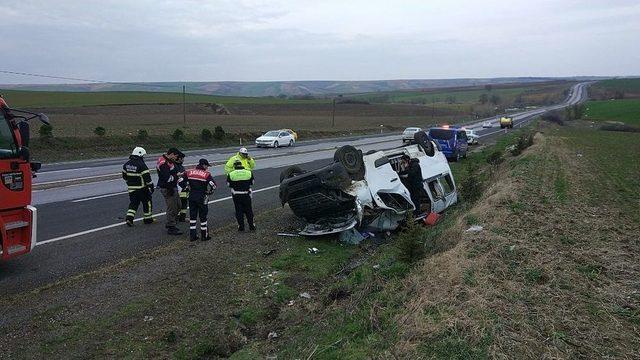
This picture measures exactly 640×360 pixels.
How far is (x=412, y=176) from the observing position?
35.9ft

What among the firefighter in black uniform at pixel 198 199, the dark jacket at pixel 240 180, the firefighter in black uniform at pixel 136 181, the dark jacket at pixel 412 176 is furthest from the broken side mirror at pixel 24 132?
the dark jacket at pixel 412 176

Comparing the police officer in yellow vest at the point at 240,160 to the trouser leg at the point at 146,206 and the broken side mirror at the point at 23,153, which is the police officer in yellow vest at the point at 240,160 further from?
the broken side mirror at the point at 23,153

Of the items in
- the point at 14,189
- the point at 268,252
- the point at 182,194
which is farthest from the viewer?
the point at 182,194

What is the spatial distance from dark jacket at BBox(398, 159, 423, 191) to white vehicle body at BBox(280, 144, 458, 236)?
0.45 meters

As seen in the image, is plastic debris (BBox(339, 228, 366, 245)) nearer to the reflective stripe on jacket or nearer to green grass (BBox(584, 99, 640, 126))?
the reflective stripe on jacket

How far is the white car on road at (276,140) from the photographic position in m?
35.8

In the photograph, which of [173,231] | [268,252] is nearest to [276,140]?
[173,231]

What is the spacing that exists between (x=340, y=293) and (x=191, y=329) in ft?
6.84

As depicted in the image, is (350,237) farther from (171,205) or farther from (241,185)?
(171,205)

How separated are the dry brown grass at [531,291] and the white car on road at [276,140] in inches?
1055

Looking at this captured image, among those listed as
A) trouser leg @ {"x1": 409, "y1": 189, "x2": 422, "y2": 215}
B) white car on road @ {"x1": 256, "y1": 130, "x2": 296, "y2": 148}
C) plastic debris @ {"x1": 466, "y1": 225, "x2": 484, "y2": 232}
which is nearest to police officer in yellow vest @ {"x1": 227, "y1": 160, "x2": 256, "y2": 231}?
trouser leg @ {"x1": 409, "y1": 189, "x2": 422, "y2": 215}

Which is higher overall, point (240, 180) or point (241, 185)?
point (240, 180)

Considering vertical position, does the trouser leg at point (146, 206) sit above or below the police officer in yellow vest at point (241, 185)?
below

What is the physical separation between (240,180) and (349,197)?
6.99ft
